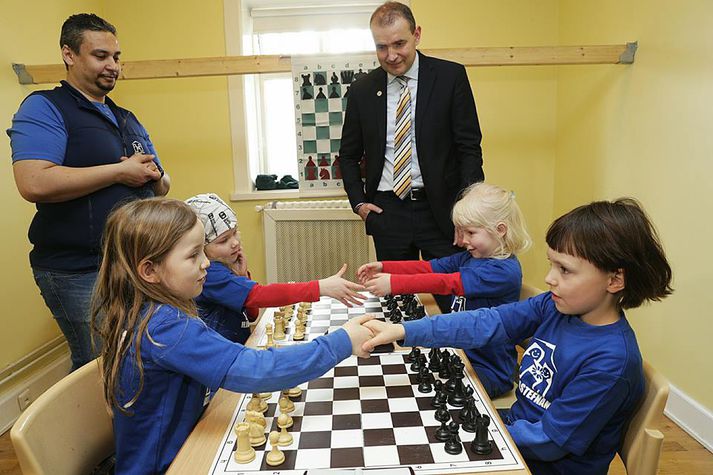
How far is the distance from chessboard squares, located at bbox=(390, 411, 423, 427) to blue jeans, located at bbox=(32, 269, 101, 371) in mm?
1353

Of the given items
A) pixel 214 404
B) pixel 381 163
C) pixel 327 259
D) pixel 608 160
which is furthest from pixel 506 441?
pixel 327 259

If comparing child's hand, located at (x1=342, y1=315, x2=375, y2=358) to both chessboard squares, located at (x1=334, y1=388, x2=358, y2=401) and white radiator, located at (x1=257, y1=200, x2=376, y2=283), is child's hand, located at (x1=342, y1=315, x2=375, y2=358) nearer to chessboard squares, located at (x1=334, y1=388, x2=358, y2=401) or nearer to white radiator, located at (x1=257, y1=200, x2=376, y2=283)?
chessboard squares, located at (x1=334, y1=388, x2=358, y2=401)

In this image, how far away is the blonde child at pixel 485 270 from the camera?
189 cm

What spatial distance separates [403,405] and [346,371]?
0.25 metres

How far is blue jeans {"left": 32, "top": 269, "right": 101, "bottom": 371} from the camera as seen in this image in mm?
2027

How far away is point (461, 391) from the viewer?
4.22 ft

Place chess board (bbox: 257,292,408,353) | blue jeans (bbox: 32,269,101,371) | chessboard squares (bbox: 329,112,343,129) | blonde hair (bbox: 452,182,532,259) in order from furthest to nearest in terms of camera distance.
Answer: chessboard squares (bbox: 329,112,343,129), blue jeans (bbox: 32,269,101,371), blonde hair (bbox: 452,182,532,259), chess board (bbox: 257,292,408,353)

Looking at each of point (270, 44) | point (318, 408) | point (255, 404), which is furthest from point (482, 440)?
point (270, 44)

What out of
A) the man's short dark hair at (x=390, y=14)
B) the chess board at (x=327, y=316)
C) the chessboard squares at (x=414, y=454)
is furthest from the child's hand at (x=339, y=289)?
the man's short dark hair at (x=390, y=14)

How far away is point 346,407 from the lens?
1275mm

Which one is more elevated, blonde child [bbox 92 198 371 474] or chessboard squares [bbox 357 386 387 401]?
blonde child [bbox 92 198 371 474]

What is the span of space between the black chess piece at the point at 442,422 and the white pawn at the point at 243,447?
39cm

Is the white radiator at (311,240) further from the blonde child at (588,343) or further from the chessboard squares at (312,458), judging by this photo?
the chessboard squares at (312,458)

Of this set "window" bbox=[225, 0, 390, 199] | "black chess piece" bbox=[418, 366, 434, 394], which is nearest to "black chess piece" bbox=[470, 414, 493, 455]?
"black chess piece" bbox=[418, 366, 434, 394]
